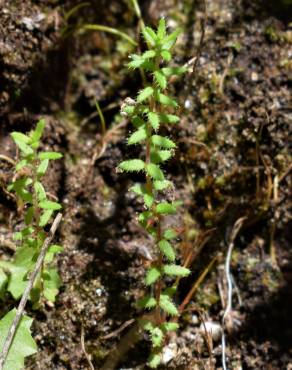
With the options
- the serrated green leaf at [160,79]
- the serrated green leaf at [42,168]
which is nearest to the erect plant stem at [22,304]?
the serrated green leaf at [42,168]

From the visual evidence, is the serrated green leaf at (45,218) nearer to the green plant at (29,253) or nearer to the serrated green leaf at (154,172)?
the green plant at (29,253)

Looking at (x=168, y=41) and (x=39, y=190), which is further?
(x=39, y=190)

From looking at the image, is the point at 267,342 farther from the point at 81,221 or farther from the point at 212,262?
the point at 81,221

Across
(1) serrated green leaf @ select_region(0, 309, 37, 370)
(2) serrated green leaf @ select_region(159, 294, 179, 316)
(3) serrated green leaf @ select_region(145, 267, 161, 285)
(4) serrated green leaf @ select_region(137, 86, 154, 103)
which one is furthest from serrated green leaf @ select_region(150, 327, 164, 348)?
(4) serrated green leaf @ select_region(137, 86, 154, 103)

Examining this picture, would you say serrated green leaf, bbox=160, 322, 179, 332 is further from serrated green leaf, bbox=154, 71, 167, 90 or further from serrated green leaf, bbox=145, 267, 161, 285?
serrated green leaf, bbox=154, 71, 167, 90

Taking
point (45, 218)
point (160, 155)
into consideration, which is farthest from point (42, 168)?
point (160, 155)

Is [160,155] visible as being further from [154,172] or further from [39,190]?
[39,190]

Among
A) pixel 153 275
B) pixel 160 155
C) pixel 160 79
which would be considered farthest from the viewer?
pixel 153 275
